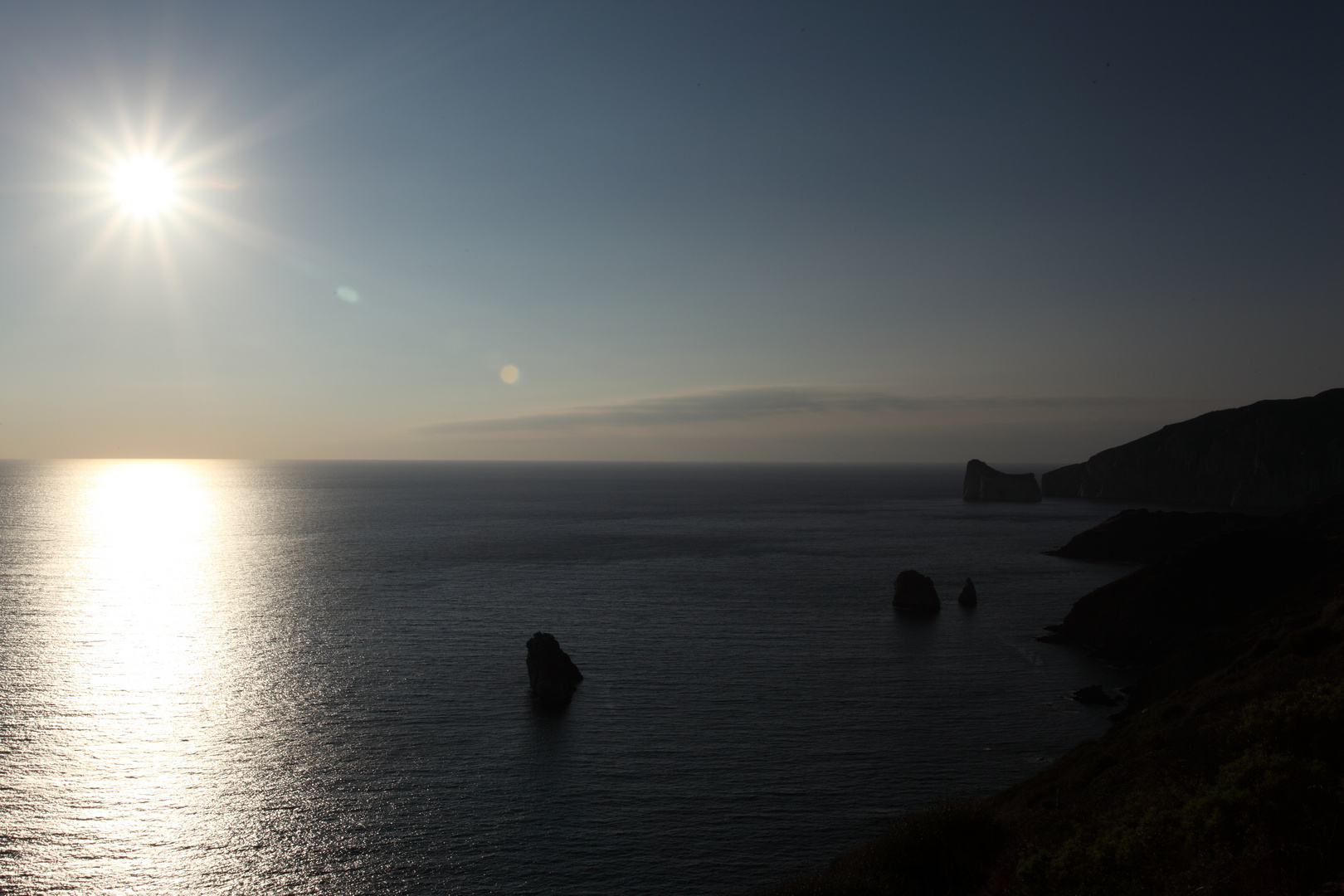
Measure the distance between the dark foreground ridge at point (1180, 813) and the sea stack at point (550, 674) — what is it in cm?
3073

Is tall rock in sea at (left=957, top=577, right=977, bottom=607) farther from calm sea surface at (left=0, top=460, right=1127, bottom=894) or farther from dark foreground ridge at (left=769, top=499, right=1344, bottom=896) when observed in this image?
dark foreground ridge at (left=769, top=499, right=1344, bottom=896)

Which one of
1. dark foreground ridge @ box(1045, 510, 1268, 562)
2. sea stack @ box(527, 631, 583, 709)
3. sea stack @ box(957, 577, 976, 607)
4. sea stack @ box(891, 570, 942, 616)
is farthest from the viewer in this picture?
dark foreground ridge @ box(1045, 510, 1268, 562)

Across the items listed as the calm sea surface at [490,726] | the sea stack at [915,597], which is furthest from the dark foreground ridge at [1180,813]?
the sea stack at [915,597]

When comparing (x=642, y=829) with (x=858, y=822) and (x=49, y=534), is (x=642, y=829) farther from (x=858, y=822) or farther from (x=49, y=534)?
(x=49, y=534)

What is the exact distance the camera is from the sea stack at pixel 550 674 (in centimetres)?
5653

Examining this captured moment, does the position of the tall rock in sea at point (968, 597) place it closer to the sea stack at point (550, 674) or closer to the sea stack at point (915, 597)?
the sea stack at point (915, 597)

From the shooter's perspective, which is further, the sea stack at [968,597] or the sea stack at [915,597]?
the sea stack at [968,597]

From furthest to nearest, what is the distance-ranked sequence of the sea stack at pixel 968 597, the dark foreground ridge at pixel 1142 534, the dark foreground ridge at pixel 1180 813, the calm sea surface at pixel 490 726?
the dark foreground ridge at pixel 1142 534 → the sea stack at pixel 968 597 → the calm sea surface at pixel 490 726 → the dark foreground ridge at pixel 1180 813

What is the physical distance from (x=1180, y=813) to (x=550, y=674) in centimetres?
4394

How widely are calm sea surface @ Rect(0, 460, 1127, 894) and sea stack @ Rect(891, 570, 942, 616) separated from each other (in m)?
2.70

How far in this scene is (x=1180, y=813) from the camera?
70.7ft

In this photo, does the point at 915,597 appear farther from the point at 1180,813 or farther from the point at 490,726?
the point at 1180,813

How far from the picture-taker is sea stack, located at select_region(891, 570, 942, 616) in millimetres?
87125

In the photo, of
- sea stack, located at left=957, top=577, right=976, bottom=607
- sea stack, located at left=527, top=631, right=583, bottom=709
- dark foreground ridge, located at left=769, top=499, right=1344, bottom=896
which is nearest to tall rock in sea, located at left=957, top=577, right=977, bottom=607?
sea stack, located at left=957, top=577, right=976, bottom=607
